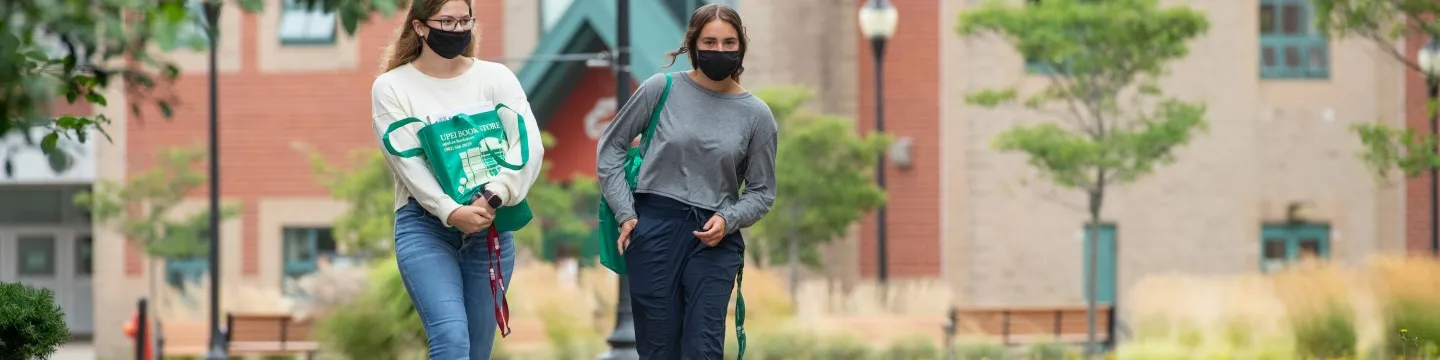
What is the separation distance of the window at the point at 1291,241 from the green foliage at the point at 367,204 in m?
11.8

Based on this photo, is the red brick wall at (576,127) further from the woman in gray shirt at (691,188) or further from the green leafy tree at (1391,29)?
the woman in gray shirt at (691,188)

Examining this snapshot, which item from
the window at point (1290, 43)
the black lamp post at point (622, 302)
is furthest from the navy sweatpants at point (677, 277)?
the window at point (1290, 43)

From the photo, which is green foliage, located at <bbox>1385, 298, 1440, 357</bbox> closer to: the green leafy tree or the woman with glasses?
the green leafy tree

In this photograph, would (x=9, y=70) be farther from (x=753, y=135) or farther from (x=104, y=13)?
(x=753, y=135)

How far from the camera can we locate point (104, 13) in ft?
14.4

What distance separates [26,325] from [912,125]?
2170cm

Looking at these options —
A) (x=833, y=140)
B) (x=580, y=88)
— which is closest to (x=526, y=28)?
(x=580, y=88)

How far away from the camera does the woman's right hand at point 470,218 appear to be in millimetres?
6191

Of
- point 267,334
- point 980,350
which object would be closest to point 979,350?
point 980,350

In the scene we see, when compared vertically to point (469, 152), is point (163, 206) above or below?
below

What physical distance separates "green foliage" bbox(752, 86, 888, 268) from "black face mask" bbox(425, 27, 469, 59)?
1725 cm

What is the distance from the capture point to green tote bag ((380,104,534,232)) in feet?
20.6

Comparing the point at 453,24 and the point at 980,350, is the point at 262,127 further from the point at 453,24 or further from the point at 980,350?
the point at 453,24

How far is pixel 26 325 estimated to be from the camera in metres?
6.57
